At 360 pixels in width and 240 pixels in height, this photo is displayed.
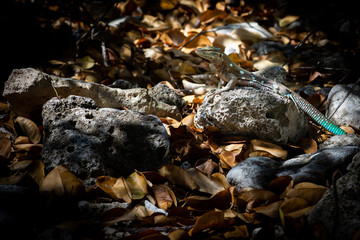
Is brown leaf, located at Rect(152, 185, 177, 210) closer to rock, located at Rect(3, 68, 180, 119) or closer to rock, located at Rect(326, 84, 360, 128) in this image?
rock, located at Rect(3, 68, 180, 119)

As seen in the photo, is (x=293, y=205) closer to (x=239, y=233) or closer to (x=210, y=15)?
(x=239, y=233)

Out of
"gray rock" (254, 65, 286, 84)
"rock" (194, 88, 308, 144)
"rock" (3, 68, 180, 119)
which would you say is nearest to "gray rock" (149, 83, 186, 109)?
"rock" (3, 68, 180, 119)

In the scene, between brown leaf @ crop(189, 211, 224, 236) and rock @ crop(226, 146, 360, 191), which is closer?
brown leaf @ crop(189, 211, 224, 236)

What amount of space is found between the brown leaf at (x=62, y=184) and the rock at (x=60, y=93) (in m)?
1.00

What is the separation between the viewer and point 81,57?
391 cm

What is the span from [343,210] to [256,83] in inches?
70.1

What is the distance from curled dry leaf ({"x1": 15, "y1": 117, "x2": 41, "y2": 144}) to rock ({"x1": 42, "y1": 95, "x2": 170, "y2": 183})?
0.24 meters

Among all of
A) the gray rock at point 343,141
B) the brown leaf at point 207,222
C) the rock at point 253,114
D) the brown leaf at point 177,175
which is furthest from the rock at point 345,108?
the brown leaf at point 207,222

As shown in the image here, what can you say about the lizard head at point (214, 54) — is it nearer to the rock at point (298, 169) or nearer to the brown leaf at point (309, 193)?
the rock at point (298, 169)

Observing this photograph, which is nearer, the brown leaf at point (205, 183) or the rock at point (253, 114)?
the brown leaf at point (205, 183)

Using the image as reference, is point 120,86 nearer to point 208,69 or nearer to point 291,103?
point 208,69

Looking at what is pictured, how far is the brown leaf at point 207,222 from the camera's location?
1551 mm

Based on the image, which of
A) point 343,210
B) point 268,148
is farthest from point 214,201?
point 268,148

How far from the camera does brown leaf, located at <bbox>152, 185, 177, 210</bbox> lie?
5.89 feet
